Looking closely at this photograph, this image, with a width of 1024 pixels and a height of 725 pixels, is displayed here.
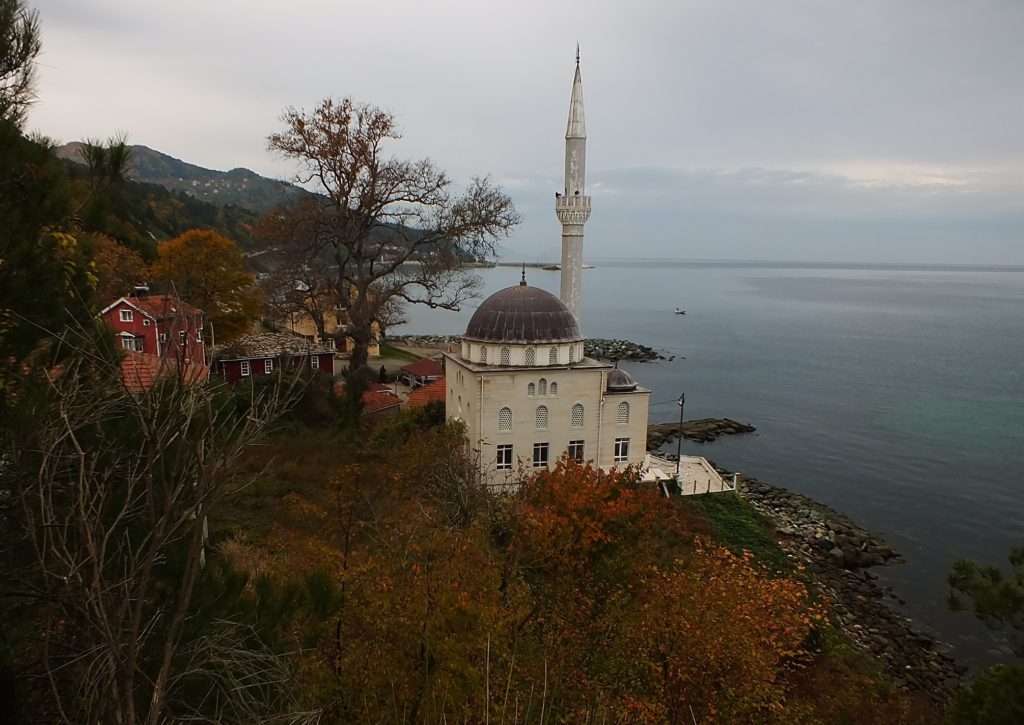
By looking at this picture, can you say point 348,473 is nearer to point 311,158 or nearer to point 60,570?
point 60,570

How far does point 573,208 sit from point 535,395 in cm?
1276

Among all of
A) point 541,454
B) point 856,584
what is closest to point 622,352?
point 541,454

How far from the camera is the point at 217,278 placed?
1620 inches

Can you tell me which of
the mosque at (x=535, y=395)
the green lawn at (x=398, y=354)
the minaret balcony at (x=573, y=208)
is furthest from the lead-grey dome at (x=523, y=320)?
the green lawn at (x=398, y=354)

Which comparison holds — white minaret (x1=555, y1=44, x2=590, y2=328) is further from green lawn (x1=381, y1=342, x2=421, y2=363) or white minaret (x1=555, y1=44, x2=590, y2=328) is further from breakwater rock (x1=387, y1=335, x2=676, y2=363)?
breakwater rock (x1=387, y1=335, x2=676, y2=363)

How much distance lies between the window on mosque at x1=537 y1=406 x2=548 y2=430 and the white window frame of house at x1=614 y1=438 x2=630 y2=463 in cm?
390

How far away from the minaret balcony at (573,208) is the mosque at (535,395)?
25.7ft

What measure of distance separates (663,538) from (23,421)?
22481 mm

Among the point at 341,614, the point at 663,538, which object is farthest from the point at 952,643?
the point at 341,614

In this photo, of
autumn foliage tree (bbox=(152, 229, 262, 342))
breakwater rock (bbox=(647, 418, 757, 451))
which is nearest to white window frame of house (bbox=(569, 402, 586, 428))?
breakwater rock (bbox=(647, 418, 757, 451))

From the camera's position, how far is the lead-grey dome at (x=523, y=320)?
93.3 ft

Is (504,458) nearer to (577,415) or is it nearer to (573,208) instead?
(577,415)

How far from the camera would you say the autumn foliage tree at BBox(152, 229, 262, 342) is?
39.0 m

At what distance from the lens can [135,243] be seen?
775cm
